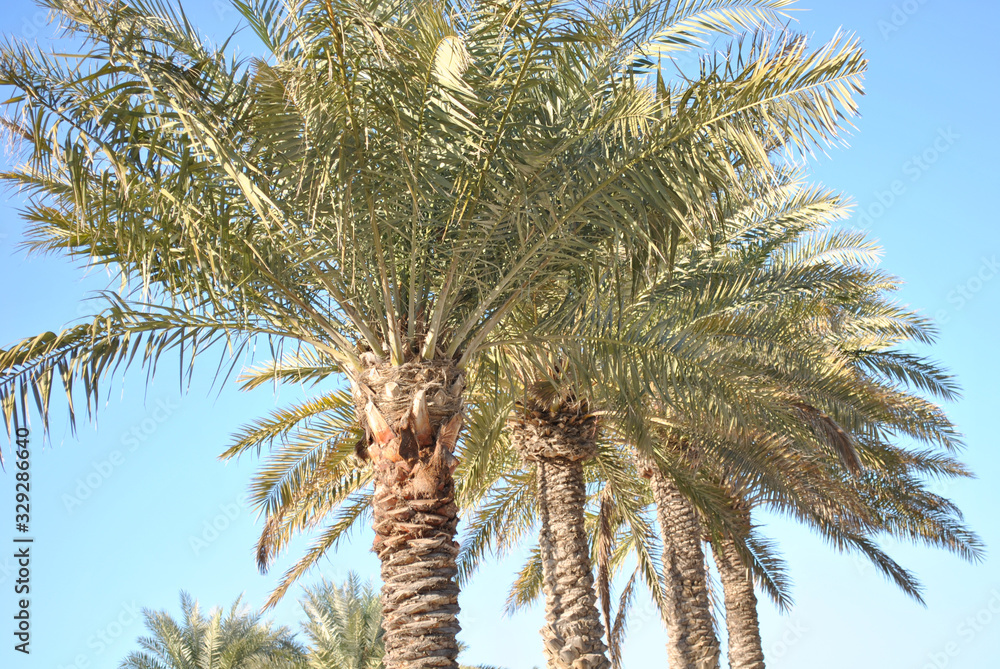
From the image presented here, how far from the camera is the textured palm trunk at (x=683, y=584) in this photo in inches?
501

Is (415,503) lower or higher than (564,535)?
lower

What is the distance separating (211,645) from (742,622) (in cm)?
1062

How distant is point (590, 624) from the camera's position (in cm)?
1050

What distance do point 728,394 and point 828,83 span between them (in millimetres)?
3254

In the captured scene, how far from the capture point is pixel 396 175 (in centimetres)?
701

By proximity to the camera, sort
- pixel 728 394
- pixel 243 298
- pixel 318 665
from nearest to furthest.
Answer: pixel 243 298 < pixel 728 394 < pixel 318 665

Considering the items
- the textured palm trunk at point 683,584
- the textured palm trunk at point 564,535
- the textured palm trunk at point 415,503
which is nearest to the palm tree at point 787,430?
the textured palm trunk at point 683,584

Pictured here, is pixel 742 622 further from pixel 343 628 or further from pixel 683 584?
pixel 343 628

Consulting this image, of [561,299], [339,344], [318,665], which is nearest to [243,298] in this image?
[339,344]

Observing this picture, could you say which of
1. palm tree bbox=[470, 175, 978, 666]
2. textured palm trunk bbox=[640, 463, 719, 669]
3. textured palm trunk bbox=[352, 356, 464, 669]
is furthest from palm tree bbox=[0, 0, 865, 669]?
textured palm trunk bbox=[640, 463, 719, 669]

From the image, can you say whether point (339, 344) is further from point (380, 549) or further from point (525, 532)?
point (525, 532)

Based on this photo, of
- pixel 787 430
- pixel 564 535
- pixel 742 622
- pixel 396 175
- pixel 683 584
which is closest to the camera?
pixel 396 175

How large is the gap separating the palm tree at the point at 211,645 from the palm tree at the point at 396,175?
12136 millimetres

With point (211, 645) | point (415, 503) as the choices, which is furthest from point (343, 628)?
point (415, 503)
